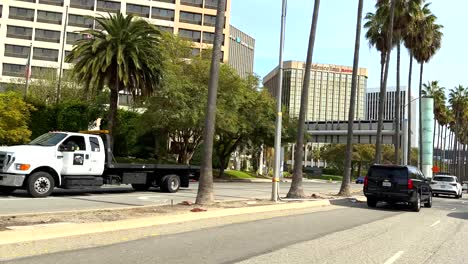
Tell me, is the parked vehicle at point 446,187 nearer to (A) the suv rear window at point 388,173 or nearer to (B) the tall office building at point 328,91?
(A) the suv rear window at point 388,173

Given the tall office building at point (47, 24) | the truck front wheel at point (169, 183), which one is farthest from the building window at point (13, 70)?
the truck front wheel at point (169, 183)

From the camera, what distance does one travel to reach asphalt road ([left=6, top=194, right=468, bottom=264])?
336 inches

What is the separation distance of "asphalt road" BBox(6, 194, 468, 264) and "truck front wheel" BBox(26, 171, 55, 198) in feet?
25.7

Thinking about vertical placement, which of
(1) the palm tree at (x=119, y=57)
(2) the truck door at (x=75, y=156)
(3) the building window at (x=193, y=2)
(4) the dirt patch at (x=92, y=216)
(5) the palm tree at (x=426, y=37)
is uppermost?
(3) the building window at (x=193, y=2)

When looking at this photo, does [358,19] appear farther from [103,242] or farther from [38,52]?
[38,52]

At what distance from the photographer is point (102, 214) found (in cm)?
1309

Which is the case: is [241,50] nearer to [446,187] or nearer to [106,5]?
A: [106,5]

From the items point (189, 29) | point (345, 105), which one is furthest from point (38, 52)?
point (345, 105)

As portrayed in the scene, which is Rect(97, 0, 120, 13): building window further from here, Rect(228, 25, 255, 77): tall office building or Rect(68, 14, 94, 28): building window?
Rect(228, 25, 255, 77): tall office building

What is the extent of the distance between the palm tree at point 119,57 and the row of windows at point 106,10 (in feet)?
159

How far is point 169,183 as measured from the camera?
2317 centimetres

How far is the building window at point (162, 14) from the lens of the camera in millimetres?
84562

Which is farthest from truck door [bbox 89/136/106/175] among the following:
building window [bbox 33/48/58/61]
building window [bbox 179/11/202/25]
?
building window [bbox 179/11/202/25]

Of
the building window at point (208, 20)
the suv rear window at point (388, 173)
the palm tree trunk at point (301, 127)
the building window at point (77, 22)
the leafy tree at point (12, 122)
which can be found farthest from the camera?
the building window at point (208, 20)
